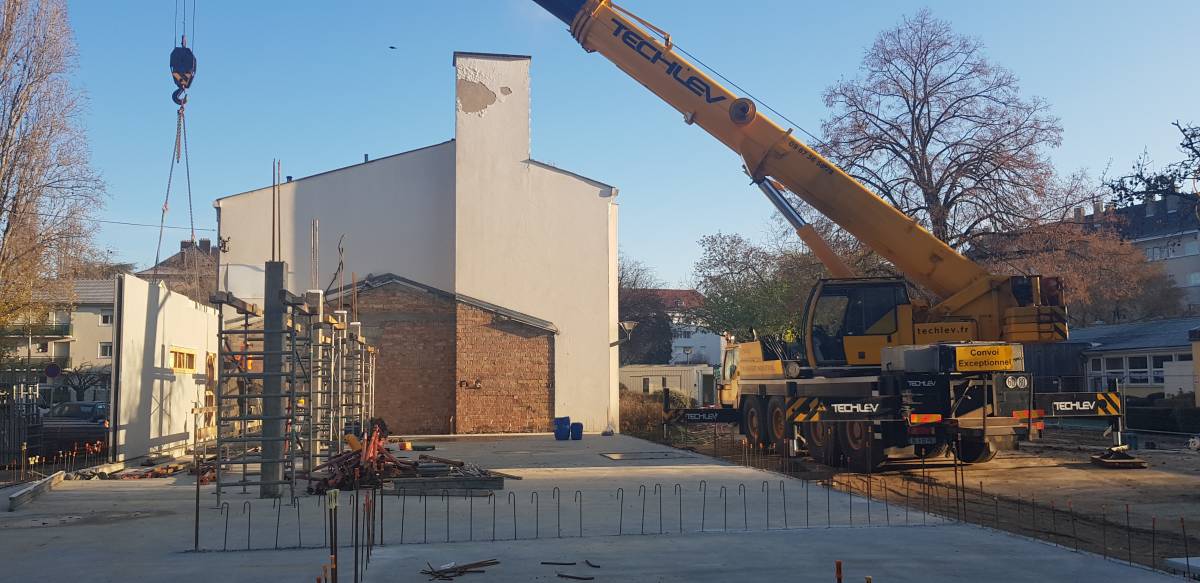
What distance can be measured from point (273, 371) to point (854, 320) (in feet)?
31.8

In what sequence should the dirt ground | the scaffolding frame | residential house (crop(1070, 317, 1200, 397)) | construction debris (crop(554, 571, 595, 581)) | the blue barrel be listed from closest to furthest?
construction debris (crop(554, 571, 595, 581))
the dirt ground
the scaffolding frame
the blue barrel
residential house (crop(1070, 317, 1200, 397))

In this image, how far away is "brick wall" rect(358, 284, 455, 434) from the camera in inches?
1166

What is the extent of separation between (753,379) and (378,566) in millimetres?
12340

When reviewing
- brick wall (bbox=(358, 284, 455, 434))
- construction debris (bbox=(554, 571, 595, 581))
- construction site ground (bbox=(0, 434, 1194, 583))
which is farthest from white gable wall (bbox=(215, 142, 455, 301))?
construction debris (bbox=(554, 571, 595, 581))

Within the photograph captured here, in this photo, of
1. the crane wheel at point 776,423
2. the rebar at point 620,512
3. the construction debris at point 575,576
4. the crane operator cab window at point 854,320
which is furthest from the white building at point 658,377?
the construction debris at point 575,576

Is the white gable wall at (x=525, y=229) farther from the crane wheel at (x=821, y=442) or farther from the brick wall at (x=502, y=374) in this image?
the crane wheel at (x=821, y=442)

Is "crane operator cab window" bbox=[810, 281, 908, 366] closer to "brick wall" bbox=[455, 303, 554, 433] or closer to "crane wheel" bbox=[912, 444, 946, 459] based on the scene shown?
"crane wheel" bbox=[912, 444, 946, 459]

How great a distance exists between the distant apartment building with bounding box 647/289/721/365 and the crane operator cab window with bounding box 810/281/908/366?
122 ft

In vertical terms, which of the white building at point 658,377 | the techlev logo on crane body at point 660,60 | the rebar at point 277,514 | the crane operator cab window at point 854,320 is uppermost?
the techlev logo on crane body at point 660,60

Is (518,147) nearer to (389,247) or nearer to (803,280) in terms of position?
(389,247)

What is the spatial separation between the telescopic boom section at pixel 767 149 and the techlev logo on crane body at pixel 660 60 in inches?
0.7

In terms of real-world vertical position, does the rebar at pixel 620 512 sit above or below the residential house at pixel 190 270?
below

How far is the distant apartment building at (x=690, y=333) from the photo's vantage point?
6154 cm

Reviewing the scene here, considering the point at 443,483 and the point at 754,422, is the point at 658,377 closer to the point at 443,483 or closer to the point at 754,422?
the point at 754,422
